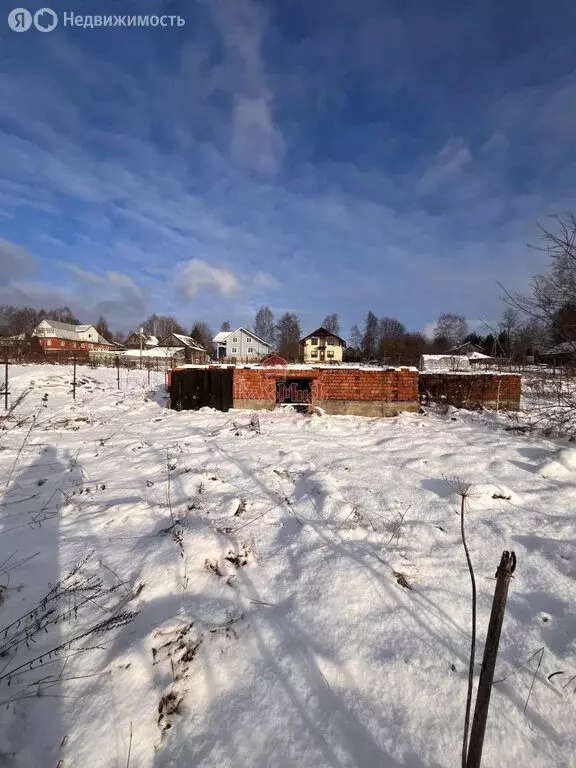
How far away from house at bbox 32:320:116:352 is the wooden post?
71.0m

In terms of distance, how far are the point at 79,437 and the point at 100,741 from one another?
7234mm

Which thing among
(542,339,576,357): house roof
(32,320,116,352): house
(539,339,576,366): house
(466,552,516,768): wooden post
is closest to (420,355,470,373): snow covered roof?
(539,339,576,366): house

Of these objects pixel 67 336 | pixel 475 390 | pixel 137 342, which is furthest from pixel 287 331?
pixel 475 390

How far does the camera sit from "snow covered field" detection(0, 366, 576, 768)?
5.80 feet

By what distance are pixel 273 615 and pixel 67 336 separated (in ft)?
277

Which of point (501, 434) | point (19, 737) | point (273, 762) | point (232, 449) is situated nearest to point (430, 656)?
point (273, 762)

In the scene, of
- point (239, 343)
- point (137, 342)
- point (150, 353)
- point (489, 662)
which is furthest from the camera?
point (137, 342)

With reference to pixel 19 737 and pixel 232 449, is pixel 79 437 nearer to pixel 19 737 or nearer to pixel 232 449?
pixel 232 449

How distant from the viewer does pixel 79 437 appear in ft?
25.6

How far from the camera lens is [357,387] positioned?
10039 mm

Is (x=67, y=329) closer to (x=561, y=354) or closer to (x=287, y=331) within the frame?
(x=287, y=331)

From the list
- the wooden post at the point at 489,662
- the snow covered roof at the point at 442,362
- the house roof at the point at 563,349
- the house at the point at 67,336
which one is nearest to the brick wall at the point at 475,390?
the house roof at the point at 563,349

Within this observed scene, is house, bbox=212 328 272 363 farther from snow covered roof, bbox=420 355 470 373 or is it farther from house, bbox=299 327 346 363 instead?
snow covered roof, bbox=420 355 470 373

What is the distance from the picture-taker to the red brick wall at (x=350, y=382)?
995cm
